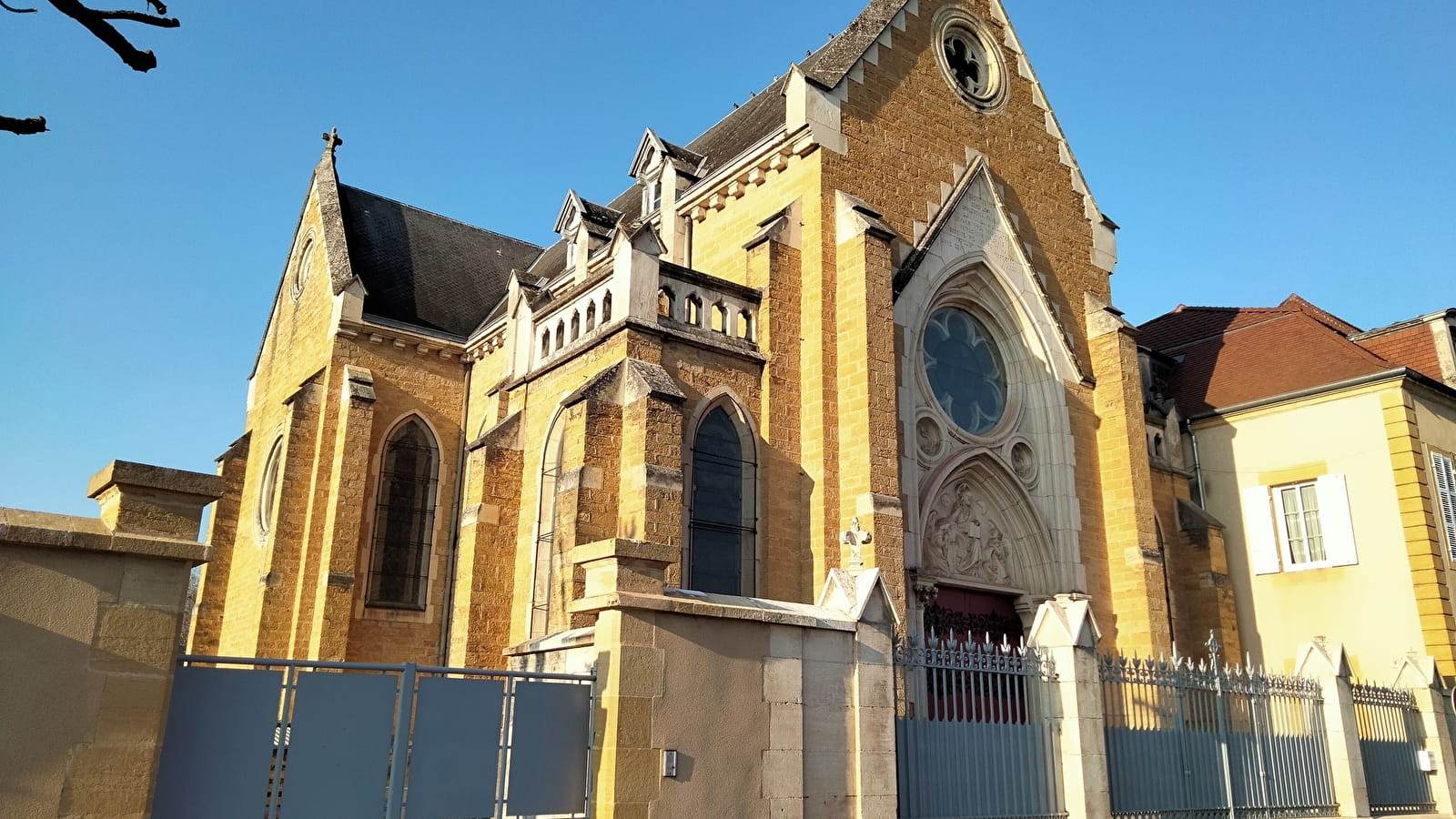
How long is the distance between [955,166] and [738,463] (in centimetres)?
690

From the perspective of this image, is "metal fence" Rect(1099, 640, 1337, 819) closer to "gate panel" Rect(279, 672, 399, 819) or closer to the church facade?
the church facade

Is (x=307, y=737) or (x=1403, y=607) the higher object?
(x=1403, y=607)

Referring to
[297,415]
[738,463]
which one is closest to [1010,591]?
[738,463]

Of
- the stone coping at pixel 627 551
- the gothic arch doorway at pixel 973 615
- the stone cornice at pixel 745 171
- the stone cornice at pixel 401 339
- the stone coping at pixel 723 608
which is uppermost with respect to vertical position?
the stone cornice at pixel 745 171

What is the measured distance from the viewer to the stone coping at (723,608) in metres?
7.61

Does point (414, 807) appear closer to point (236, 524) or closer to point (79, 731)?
point (79, 731)

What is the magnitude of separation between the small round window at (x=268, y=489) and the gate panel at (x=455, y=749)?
15608 millimetres

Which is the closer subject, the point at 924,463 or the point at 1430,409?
the point at 924,463

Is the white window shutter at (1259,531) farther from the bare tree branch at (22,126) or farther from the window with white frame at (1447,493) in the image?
the bare tree branch at (22,126)

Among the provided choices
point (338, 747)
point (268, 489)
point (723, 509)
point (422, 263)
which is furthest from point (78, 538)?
point (422, 263)

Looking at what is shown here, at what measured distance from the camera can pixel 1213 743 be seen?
38.9 feet

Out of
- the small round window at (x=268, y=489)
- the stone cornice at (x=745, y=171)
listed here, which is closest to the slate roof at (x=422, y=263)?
the small round window at (x=268, y=489)

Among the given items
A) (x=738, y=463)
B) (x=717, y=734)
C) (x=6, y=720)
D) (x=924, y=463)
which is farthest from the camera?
(x=924, y=463)

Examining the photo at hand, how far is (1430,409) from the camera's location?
19.0m
